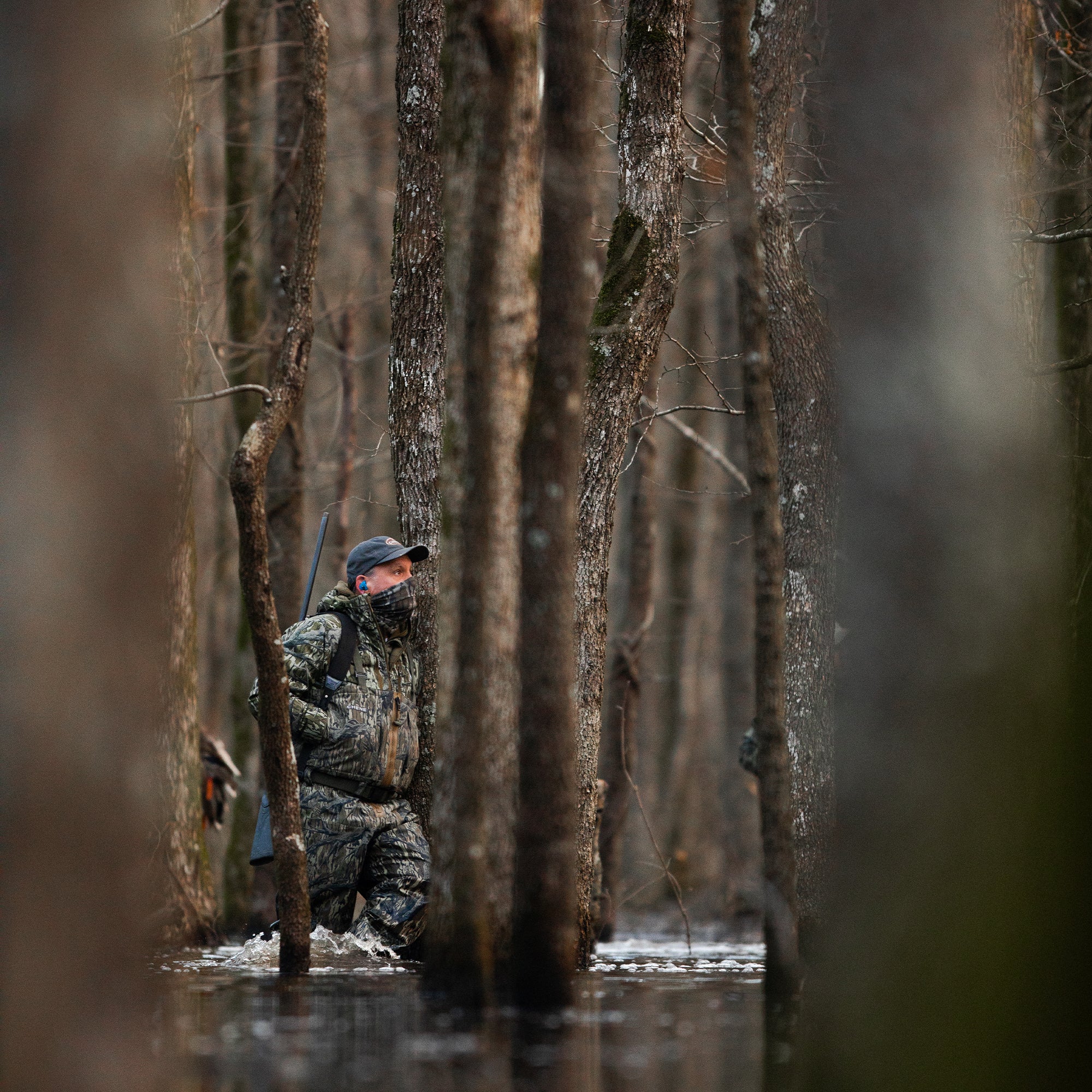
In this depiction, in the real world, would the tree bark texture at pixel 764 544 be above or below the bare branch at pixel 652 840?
above

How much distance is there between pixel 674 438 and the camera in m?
→ 22.8

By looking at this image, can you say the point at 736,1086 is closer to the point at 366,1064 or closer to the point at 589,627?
the point at 366,1064

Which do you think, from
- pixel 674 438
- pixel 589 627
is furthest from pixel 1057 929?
pixel 674 438

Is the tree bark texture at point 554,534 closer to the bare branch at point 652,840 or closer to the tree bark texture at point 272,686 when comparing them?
the tree bark texture at point 272,686

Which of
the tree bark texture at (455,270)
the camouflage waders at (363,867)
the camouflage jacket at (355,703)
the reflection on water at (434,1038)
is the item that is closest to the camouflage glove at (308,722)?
the camouflage jacket at (355,703)

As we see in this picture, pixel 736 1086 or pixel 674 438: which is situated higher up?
pixel 674 438

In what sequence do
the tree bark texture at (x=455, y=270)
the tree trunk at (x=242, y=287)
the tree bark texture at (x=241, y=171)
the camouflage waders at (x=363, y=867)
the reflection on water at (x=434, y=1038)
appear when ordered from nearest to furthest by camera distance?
the reflection on water at (x=434, y=1038), the tree bark texture at (x=455, y=270), the camouflage waders at (x=363, y=867), the tree trunk at (x=242, y=287), the tree bark texture at (x=241, y=171)

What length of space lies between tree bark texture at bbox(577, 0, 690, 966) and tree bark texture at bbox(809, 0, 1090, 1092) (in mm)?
3981

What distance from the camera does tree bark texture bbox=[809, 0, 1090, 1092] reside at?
3213 mm

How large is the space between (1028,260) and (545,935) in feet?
17.8

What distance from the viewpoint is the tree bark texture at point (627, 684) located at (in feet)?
40.2

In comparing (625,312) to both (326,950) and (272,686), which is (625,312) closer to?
(272,686)

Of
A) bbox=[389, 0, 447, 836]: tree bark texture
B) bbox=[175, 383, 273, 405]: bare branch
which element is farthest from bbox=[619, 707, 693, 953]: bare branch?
bbox=[175, 383, 273, 405]: bare branch

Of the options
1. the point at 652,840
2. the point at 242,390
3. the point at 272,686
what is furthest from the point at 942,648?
the point at 652,840
